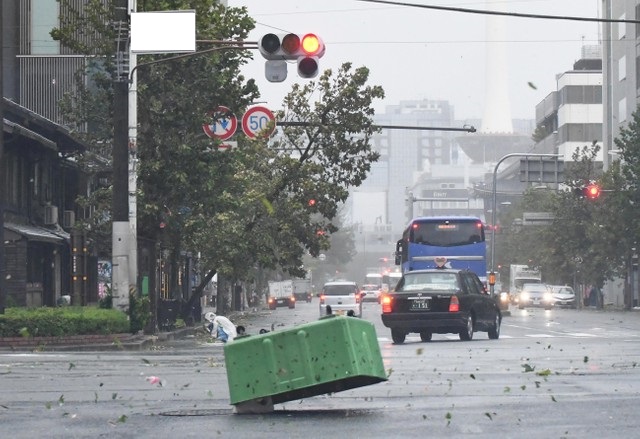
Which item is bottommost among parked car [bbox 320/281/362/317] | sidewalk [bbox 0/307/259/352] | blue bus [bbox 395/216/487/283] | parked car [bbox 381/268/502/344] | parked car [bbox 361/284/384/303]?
parked car [bbox 361/284/384/303]

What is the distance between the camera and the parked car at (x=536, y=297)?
312 feet

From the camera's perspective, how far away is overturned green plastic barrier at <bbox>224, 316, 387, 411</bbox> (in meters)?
13.8

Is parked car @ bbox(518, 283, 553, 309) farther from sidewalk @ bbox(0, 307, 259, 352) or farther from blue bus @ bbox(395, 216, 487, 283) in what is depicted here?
sidewalk @ bbox(0, 307, 259, 352)

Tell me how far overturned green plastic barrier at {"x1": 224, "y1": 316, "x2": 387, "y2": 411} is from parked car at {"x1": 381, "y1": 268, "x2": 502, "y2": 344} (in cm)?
1847

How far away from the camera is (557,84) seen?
147m

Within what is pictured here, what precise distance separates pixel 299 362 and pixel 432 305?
1904 cm

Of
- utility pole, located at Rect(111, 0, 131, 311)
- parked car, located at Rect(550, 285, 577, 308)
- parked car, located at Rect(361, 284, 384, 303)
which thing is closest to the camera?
utility pole, located at Rect(111, 0, 131, 311)

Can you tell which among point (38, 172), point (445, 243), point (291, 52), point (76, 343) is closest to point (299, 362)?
point (291, 52)

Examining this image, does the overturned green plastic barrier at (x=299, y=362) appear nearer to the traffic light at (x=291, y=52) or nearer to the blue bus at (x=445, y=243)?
the traffic light at (x=291, y=52)

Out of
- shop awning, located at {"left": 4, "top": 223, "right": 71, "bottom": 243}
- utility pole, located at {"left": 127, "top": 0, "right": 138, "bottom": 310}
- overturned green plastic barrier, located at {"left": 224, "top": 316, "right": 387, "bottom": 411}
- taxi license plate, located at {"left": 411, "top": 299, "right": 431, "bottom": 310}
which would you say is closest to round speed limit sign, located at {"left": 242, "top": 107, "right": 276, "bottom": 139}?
shop awning, located at {"left": 4, "top": 223, "right": 71, "bottom": 243}

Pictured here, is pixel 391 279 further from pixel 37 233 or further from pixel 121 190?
pixel 121 190

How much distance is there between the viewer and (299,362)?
45.6 ft

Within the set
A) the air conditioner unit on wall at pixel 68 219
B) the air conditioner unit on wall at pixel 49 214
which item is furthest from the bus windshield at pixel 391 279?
the air conditioner unit on wall at pixel 49 214

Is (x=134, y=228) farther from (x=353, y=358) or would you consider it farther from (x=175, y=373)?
(x=353, y=358)
